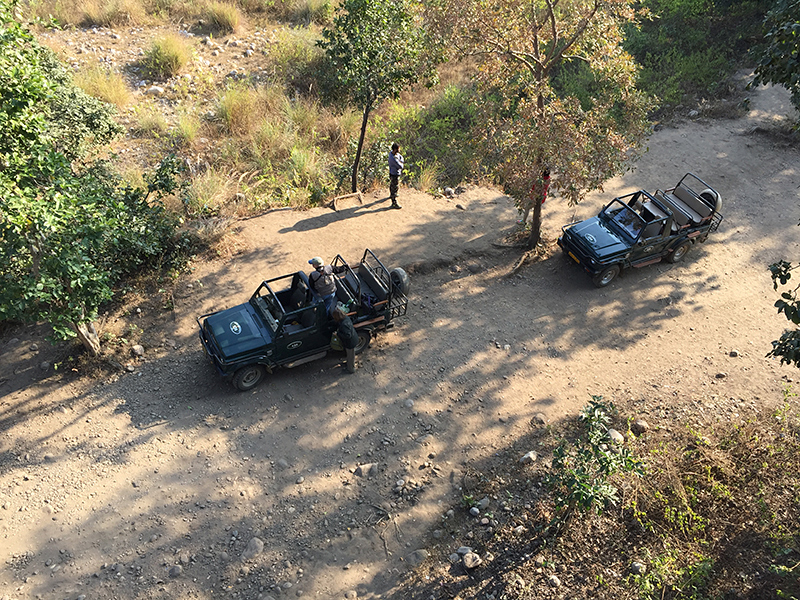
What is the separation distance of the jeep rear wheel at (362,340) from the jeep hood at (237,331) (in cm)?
161

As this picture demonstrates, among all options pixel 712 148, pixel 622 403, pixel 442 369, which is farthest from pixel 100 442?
pixel 712 148

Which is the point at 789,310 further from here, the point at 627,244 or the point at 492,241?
the point at 492,241

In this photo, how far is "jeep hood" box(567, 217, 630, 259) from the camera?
1162 centimetres

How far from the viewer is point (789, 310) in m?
6.27

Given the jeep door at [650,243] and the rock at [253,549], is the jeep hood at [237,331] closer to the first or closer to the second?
the rock at [253,549]

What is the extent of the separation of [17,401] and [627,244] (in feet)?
37.5

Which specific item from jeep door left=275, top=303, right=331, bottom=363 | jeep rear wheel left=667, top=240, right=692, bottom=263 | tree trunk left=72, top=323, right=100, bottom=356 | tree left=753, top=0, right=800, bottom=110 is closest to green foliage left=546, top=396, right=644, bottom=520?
jeep door left=275, top=303, right=331, bottom=363

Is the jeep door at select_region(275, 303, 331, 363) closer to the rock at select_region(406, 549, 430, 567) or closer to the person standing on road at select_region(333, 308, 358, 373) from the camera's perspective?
the person standing on road at select_region(333, 308, 358, 373)

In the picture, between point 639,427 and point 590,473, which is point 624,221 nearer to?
point 639,427

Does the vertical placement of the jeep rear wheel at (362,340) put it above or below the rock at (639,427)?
below

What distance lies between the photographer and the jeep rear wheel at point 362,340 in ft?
32.6

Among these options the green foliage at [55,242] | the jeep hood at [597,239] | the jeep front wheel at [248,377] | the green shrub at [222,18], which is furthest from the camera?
the green shrub at [222,18]

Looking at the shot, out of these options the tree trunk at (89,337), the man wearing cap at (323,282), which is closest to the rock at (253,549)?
the man wearing cap at (323,282)

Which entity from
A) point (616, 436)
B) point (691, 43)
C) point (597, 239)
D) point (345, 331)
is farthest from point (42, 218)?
point (691, 43)
